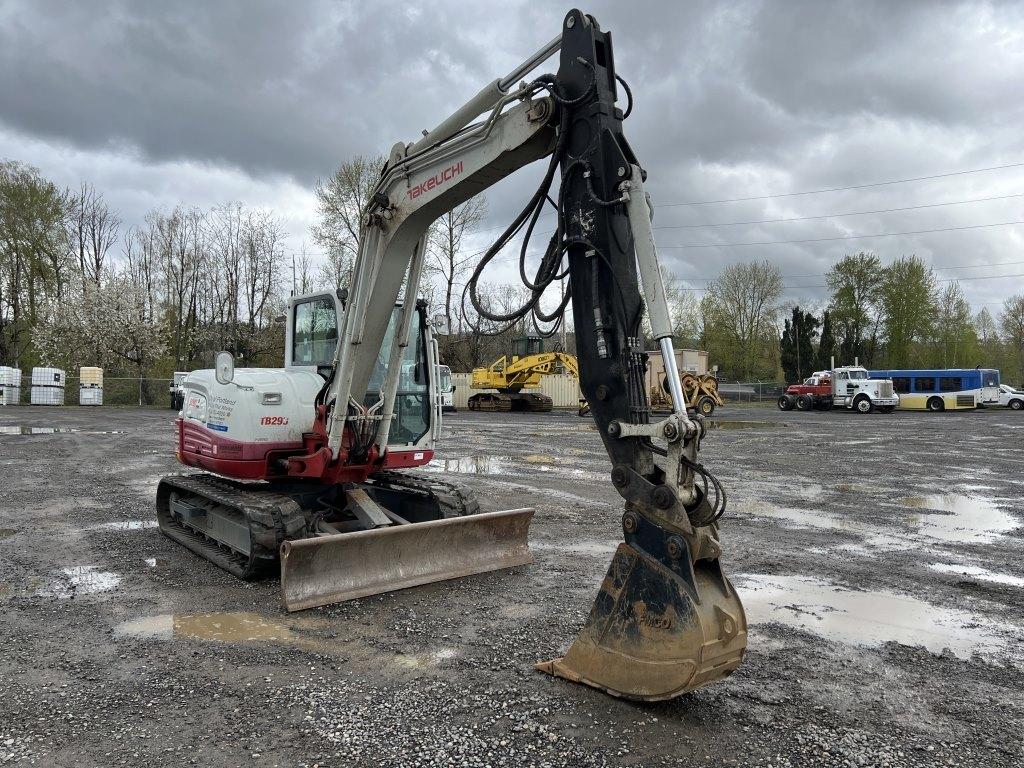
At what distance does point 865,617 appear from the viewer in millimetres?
5250

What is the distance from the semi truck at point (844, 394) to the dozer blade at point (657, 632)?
3760cm

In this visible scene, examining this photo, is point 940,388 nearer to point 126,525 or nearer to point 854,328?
point 854,328

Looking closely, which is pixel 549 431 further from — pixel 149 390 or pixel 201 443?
pixel 149 390

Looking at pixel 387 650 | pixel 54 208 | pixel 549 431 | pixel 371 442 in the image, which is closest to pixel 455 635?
pixel 387 650

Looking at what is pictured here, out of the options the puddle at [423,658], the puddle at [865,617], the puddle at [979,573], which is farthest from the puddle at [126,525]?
the puddle at [979,573]

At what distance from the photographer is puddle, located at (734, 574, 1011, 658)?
188 inches

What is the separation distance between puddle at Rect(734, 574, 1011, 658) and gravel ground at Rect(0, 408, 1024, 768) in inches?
1.0

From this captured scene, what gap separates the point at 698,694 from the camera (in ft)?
12.6

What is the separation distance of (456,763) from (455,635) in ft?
5.22

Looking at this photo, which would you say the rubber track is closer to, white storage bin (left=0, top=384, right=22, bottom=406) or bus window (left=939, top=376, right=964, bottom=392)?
white storage bin (left=0, top=384, right=22, bottom=406)

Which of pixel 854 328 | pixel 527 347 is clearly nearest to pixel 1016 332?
pixel 854 328

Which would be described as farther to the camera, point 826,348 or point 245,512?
point 826,348

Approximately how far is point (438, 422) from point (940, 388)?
39809 millimetres

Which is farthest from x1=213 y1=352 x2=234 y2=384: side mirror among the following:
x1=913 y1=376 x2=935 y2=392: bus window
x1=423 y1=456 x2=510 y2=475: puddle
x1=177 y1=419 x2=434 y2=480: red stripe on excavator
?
x1=913 y1=376 x2=935 y2=392: bus window
